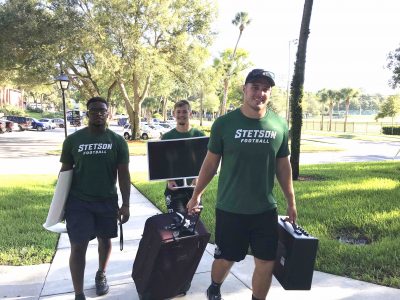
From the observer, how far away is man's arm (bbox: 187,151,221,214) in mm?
2936

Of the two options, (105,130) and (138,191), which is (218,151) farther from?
(138,191)

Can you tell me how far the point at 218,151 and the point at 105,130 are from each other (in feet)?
3.45

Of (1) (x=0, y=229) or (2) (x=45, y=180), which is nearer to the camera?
(1) (x=0, y=229)

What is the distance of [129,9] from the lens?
2227 cm

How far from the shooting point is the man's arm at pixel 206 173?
9.63 ft

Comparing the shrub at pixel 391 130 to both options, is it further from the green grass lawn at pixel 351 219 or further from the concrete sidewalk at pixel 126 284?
the concrete sidewalk at pixel 126 284

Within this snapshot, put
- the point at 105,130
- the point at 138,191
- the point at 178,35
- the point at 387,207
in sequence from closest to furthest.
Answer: the point at 105,130 < the point at 387,207 < the point at 138,191 < the point at 178,35

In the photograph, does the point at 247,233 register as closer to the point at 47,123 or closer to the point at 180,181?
the point at 180,181

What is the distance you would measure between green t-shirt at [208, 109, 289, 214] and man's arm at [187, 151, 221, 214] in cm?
6

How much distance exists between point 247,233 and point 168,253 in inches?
25.3

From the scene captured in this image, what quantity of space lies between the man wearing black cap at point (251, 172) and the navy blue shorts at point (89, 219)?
2.93 feet

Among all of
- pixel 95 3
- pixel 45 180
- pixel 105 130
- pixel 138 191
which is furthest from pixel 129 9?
pixel 105 130

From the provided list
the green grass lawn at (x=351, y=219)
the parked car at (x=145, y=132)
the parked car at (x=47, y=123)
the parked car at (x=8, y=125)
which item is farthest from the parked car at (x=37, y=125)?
the green grass lawn at (x=351, y=219)

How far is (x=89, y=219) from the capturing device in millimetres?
3160
